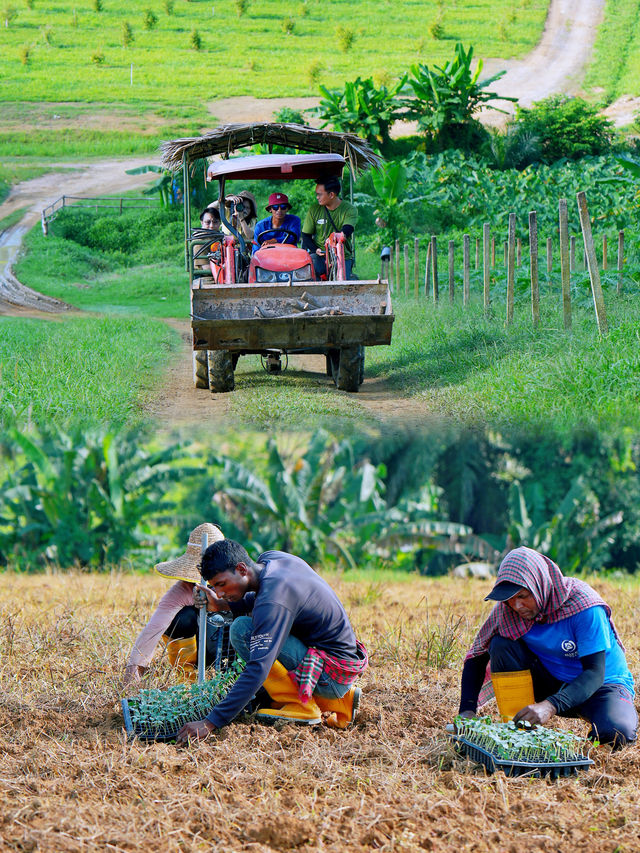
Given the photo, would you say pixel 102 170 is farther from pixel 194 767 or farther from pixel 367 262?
pixel 194 767

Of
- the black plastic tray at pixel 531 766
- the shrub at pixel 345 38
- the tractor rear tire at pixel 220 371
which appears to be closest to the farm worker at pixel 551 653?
the black plastic tray at pixel 531 766

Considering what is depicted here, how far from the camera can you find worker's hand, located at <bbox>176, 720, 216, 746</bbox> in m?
4.31

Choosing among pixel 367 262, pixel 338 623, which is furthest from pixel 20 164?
pixel 338 623

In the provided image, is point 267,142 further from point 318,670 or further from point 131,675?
point 318,670

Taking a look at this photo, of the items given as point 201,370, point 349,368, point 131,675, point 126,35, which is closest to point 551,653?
point 131,675

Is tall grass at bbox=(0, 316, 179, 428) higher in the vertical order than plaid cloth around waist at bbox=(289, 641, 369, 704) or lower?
higher

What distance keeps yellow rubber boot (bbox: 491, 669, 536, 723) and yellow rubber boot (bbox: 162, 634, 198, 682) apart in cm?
180

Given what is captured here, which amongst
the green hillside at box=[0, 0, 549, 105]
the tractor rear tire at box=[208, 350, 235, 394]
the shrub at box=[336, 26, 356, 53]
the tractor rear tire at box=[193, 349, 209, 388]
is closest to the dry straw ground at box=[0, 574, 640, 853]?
the tractor rear tire at box=[208, 350, 235, 394]

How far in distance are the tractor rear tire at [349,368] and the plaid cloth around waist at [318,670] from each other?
5.48m

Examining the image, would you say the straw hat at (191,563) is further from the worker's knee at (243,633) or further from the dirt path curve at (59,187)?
the dirt path curve at (59,187)

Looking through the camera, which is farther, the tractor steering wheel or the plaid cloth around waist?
the tractor steering wheel

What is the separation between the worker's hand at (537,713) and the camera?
4.23 meters

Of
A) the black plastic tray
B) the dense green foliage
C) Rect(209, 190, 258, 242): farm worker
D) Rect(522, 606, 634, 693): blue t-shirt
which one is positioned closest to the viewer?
the black plastic tray

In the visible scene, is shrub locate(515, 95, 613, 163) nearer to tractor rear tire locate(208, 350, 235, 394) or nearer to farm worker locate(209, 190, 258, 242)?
farm worker locate(209, 190, 258, 242)
